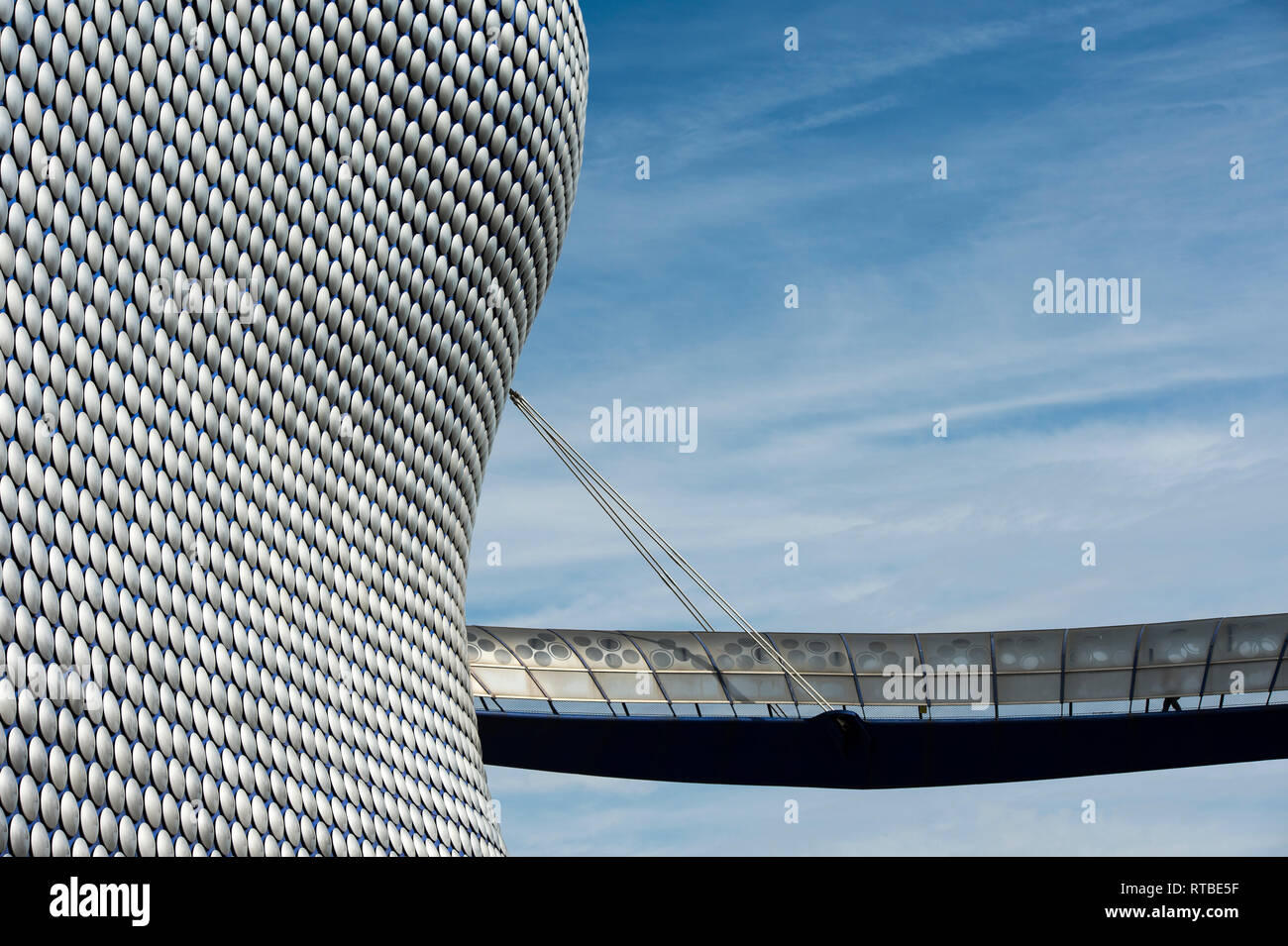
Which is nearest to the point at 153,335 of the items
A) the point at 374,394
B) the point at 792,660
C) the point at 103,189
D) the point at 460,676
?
the point at 103,189

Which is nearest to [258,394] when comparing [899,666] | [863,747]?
[863,747]

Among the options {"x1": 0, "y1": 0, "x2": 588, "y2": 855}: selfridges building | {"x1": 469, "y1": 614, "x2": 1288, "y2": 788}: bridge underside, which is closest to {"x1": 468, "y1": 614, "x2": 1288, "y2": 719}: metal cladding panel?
{"x1": 469, "y1": 614, "x2": 1288, "y2": 788}: bridge underside

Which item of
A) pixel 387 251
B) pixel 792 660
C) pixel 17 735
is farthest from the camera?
pixel 792 660

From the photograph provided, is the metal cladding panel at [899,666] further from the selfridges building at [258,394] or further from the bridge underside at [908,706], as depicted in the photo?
the selfridges building at [258,394]

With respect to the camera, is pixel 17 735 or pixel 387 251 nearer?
pixel 17 735

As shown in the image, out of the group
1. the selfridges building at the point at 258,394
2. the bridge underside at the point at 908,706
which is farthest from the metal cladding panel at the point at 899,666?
the selfridges building at the point at 258,394

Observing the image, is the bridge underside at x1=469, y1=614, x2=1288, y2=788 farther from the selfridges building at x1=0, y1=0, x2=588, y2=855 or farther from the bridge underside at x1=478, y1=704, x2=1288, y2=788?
the selfridges building at x1=0, y1=0, x2=588, y2=855

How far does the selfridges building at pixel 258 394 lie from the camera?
65.4 ft

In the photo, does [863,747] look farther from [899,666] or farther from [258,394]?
[258,394]

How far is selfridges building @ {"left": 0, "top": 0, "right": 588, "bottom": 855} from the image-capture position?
65.4 ft

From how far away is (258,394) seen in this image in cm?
2641
